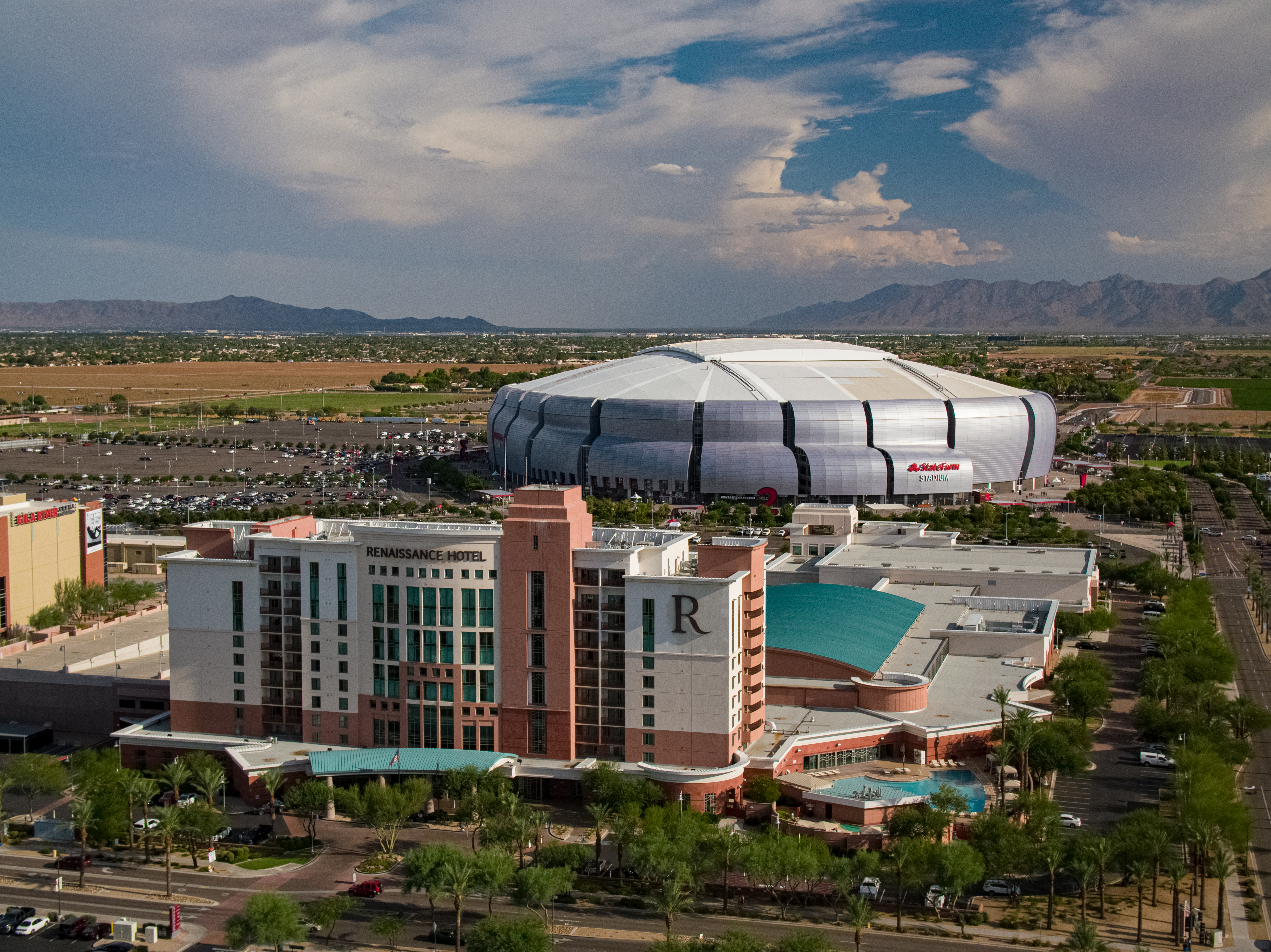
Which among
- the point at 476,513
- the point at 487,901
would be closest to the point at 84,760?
the point at 487,901

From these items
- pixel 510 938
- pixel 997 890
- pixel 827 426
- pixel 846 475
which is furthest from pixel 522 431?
pixel 510 938

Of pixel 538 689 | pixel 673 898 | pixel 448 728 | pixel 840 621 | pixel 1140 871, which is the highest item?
pixel 538 689

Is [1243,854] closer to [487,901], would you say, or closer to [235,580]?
[487,901]

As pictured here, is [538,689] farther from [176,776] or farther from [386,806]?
[176,776]

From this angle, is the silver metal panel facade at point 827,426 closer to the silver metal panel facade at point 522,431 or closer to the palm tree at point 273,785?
the silver metal panel facade at point 522,431

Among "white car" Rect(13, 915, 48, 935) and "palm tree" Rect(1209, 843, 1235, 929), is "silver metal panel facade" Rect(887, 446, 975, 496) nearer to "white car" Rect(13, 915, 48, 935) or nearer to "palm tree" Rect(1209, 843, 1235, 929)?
"palm tree" Rect(1209, 843, 1235, 929)

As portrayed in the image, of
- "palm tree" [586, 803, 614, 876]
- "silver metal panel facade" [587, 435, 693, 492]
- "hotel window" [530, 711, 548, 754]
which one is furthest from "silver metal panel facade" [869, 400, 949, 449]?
"palm tree" [586, 803, 614, 876]
